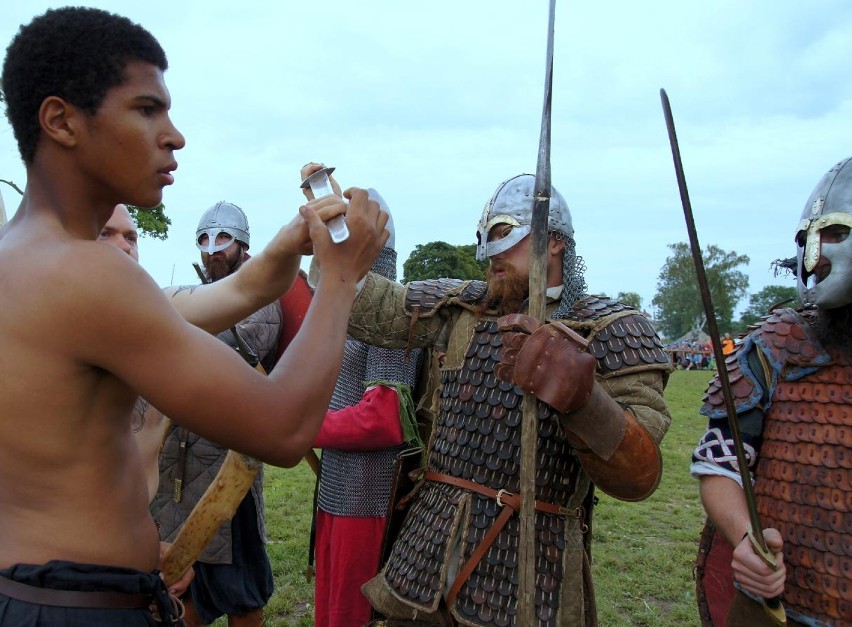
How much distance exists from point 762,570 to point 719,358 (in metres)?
0.64

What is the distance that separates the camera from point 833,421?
7.49 ft

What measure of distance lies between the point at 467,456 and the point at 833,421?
4.04 ft

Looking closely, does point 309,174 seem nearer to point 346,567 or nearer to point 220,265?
point 346,567

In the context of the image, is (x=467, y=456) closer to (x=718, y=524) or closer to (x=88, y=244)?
(x=718, y=524)

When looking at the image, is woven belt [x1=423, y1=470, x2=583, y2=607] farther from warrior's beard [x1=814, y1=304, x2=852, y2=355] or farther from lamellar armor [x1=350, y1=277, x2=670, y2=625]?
warrior's beard [x1=814, y1=304, x2=852, y2=355]

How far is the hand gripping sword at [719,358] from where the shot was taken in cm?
204

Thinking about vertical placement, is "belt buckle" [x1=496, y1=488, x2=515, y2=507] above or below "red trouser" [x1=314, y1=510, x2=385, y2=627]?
above

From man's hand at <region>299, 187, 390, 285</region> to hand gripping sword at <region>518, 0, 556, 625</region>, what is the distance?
0.75 m

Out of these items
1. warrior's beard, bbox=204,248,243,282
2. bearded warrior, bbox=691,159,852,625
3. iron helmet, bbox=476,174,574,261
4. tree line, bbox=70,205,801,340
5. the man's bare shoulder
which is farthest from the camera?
tree line, bbox=70,205,801,340

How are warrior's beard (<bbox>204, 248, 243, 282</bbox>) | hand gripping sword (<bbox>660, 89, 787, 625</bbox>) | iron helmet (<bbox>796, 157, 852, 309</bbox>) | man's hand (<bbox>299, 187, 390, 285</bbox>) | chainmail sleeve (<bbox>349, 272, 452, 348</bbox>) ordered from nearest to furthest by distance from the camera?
man's hand (<bbox>299, 187, 390, 285</bbox>) < hand gripping sword (<bbox>660, 89, 787, 625</bbox>) < iron helmet (<bbox>796, 157, 852, 309</bbox>) < chainmail sleeve (<bbox>349, 272, 452, 348</bbox>) < warrior's beard (<bbox>204, 248, 243, 282</bbox>)

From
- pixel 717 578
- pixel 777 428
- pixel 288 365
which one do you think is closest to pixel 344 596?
pixel 717 578

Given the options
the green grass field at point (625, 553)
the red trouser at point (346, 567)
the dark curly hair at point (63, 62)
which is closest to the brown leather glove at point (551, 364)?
the dark curly hair at point (63, 62)

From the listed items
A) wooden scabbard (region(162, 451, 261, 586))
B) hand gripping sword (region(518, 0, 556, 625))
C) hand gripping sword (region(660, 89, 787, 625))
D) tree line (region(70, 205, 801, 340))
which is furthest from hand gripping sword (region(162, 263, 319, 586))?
tree line (region(70, 205, 801, 340))

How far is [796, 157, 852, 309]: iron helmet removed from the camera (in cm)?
230
